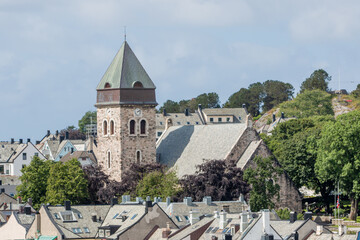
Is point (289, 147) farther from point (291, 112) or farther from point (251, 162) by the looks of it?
point (291, 112)

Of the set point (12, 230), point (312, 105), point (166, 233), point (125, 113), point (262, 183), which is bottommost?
point (166, 233)

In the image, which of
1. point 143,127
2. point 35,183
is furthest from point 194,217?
point 143,127

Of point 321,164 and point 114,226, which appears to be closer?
point 114,226

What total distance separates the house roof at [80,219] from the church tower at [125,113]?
2325 centimetres

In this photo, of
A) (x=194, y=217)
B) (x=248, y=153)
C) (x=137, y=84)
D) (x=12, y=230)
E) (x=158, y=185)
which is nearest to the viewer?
(x=194, y=217)

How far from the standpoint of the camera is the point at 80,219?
91.8 metres

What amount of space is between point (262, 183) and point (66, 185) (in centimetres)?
1928

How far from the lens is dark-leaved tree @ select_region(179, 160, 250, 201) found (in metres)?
104

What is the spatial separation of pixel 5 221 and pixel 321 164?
29799 millimetres

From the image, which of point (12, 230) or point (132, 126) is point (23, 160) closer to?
point (132, 126)

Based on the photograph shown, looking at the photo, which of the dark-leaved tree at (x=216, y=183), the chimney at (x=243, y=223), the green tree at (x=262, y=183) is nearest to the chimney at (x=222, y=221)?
the chimney at (x=243, y=223)

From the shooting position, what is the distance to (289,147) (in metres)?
118

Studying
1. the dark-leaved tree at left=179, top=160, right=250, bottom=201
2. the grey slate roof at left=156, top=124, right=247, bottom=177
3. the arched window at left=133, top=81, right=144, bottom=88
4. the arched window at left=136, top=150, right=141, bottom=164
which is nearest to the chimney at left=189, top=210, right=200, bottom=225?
the dark-leaved tree at left=179, top=160, right=250, bottom=201

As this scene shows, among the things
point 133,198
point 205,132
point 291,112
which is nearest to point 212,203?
point 133,198
